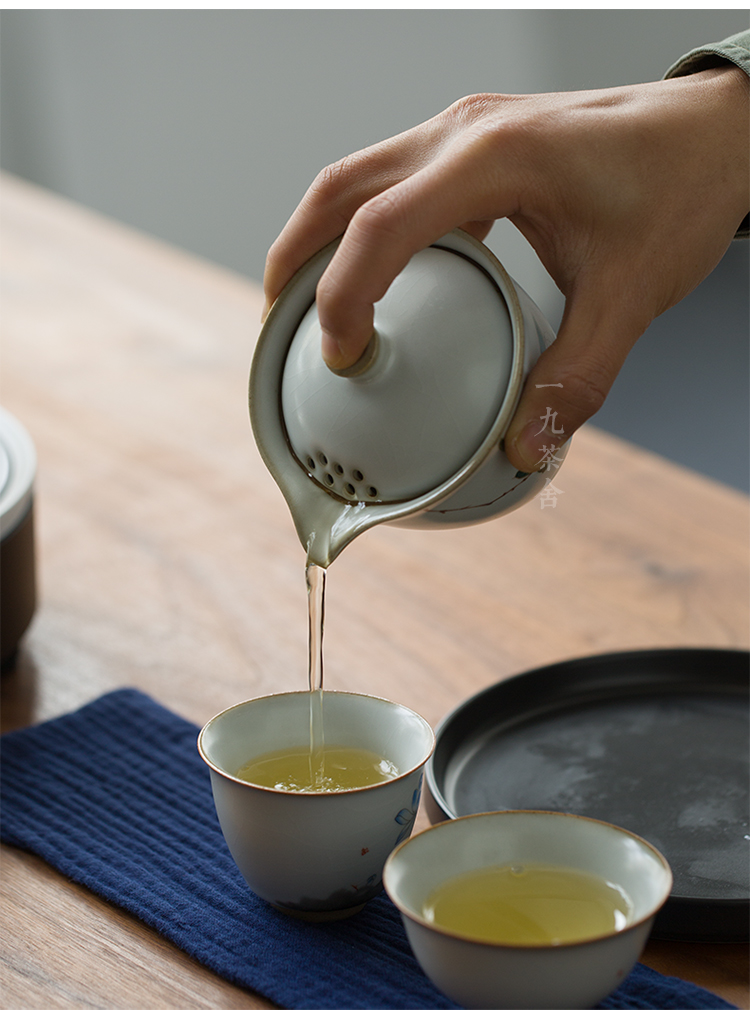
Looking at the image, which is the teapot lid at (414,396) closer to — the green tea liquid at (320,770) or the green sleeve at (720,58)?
the green tea liquid at (320,770)

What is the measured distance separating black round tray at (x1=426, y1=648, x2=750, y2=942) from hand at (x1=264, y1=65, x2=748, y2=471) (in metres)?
0.25

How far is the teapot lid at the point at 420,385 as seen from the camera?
58cm

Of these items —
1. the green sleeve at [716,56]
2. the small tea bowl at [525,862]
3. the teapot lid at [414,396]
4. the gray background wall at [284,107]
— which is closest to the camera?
the small tea bowl at [525,862]

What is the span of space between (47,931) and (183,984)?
3.7 inches

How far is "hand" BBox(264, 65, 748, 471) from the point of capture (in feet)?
1.88

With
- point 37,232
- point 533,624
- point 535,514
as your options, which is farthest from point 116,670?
point 37,232

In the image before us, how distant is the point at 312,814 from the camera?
59 centimetres

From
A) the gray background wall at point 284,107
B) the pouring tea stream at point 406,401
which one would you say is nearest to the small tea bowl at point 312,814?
the pouring tea stream at point 406,401

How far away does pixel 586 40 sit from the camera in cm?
328

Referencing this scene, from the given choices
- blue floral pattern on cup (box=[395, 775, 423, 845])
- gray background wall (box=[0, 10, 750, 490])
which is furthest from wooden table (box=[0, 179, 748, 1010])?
gray background wall (box=[0, 10, 750, 490])

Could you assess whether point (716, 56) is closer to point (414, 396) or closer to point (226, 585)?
point (414, 396)

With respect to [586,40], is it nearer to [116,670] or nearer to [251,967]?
[116,670]

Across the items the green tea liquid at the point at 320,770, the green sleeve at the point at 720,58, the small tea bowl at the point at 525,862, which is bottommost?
the green tea liquid at the point at 320,770

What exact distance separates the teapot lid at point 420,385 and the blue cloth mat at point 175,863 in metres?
0.24
